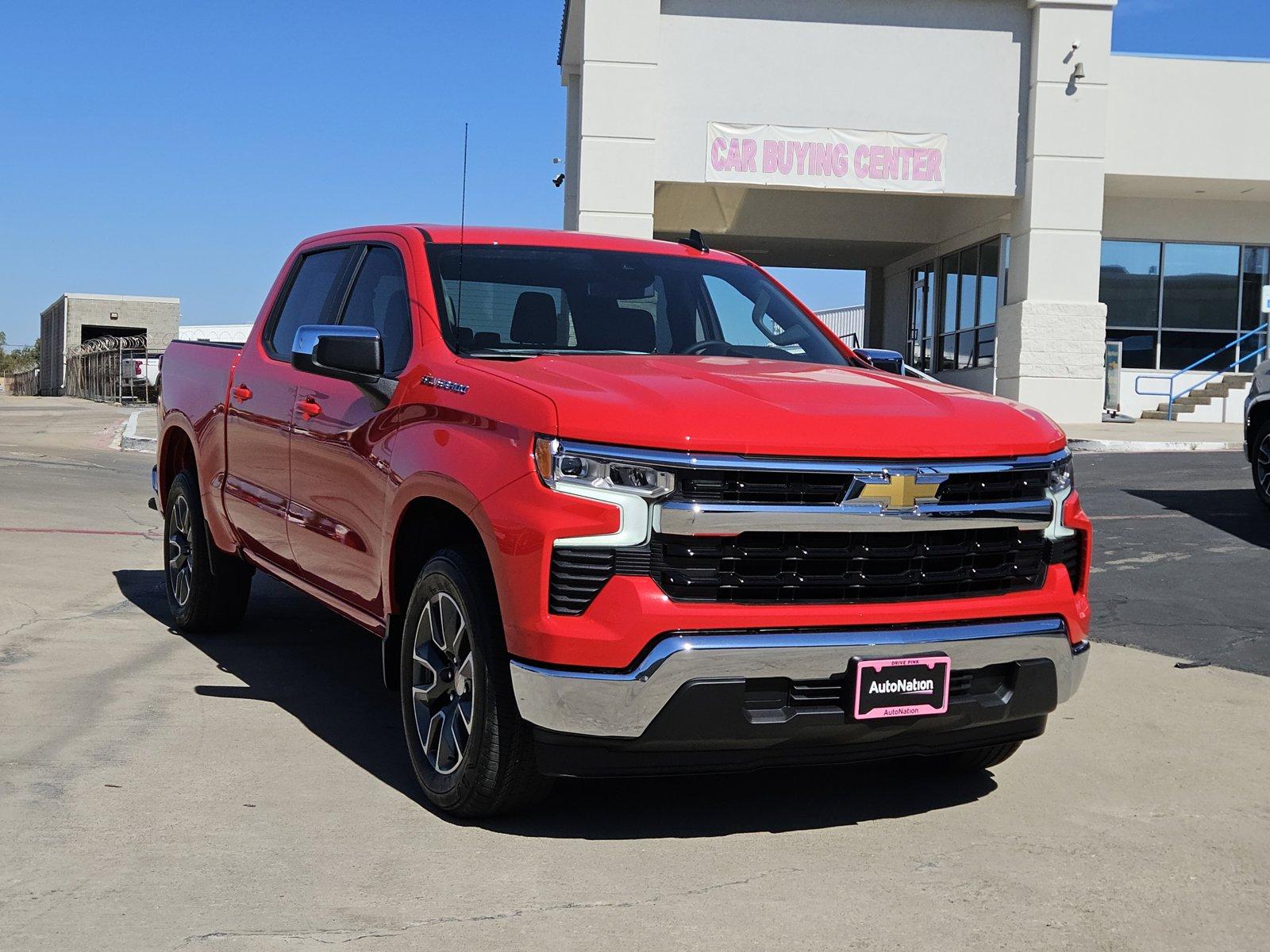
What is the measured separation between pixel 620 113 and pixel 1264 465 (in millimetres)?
15565

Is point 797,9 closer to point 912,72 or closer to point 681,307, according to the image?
point 912,72

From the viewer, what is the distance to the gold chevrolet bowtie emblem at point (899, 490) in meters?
3.94

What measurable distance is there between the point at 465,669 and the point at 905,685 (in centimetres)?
129

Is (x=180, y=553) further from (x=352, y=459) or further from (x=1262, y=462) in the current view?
(x=1262, y=462)

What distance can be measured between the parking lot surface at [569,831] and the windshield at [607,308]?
154cm

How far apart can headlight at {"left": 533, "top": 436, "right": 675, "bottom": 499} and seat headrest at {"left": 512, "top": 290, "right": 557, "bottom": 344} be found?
4.06ft

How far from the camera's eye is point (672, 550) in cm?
384

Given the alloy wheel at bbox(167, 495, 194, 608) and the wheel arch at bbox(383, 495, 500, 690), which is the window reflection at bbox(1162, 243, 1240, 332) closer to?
the alloy wheel at bbox(167, 495, 194, 608)

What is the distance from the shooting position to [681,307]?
5551 millimetres

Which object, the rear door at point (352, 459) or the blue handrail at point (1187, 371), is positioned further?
the blue handrail at point (1187, 371)

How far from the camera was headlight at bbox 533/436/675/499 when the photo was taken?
383cm

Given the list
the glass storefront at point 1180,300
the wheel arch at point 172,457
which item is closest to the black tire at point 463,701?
the wheel arch at point 172,457

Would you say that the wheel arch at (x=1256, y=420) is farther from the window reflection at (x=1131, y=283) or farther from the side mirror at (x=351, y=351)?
the window reflection at (x=1131, y=283)

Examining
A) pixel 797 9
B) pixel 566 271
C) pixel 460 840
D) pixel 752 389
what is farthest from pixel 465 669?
pixel 797 9
